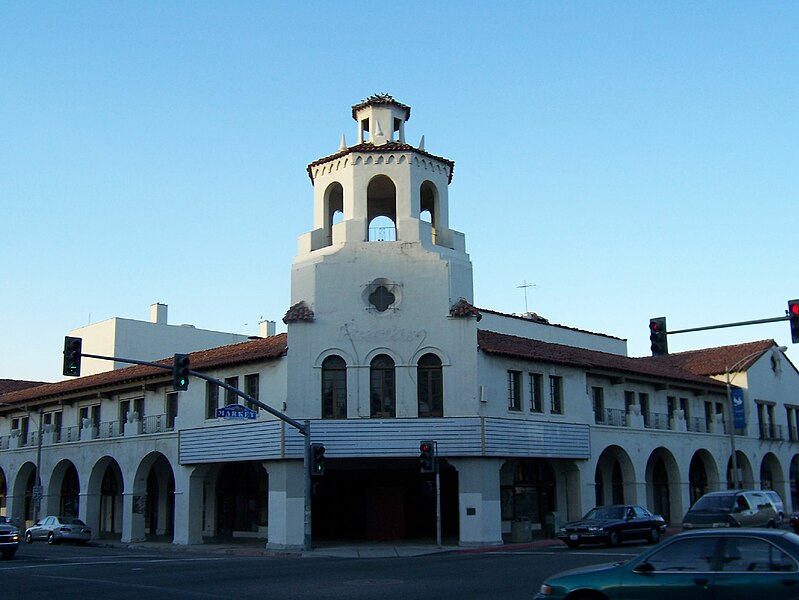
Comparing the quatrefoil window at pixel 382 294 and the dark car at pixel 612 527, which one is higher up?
the quatrefoil window at pixel 382 294

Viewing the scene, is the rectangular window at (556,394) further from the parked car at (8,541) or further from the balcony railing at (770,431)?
the parked car at (8,541)

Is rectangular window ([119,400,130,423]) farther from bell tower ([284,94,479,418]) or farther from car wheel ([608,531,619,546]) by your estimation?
car wheel ([608,531,619,546])

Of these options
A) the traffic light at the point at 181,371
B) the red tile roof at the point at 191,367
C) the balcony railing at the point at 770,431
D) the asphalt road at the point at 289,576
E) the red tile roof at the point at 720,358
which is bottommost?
the asphalt road at the point at 289,576

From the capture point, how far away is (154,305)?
2559 inches

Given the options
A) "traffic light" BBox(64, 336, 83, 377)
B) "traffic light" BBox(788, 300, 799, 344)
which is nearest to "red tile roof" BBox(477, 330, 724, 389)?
"traffic light" BBox(788, 300, 799, 344)

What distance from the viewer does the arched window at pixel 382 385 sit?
33594 millimetres

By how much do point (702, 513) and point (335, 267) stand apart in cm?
1565

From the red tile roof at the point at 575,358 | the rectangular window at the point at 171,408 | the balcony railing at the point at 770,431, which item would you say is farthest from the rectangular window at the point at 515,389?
the balcony railing at the point at 770,431

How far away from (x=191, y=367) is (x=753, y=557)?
31249 millimetres

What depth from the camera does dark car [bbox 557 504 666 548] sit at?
29.8m

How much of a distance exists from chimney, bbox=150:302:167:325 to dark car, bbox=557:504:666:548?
41108 mm

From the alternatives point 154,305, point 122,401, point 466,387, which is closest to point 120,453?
point 122,401

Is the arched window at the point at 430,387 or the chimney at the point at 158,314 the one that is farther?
the chimney at the point at 158,314

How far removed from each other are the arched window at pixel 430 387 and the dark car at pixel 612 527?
20.8 ft
